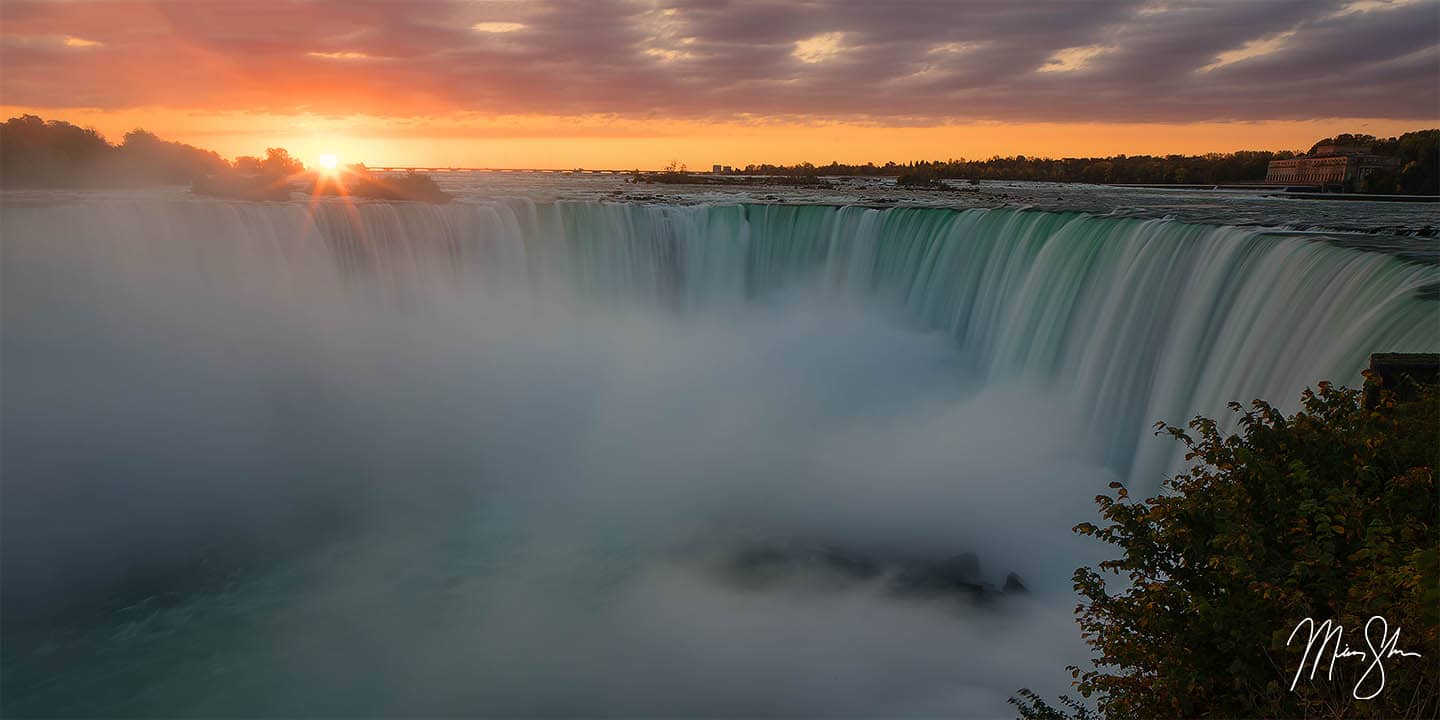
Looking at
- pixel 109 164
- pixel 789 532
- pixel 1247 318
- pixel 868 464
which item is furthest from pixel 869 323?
pixel 109 164

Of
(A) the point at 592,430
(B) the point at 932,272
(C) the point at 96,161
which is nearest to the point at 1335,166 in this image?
(B) the point at 932,272

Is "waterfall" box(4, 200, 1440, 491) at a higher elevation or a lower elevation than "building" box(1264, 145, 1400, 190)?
lower

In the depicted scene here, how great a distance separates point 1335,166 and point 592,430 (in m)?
38.0

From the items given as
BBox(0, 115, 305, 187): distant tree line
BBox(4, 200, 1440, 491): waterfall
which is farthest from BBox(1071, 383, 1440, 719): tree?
BBox(0, 115, 305, 187): distant tree line

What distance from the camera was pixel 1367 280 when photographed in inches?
470

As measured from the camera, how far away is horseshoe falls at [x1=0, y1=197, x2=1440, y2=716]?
41.6 feet

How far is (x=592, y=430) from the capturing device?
78.4ft

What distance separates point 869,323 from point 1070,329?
9672 mm

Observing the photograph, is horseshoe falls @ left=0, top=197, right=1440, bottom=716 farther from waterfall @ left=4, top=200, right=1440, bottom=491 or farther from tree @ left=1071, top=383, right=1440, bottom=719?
tree @ left=1071, top=383, right=1440, bottom=719

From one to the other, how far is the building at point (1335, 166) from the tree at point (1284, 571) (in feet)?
128

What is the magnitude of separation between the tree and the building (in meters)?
39.1

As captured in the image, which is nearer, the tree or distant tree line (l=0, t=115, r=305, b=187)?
the tree

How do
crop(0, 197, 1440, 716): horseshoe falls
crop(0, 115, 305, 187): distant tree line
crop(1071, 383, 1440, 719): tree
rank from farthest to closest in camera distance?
crop(0, 115, 305, 187): distant tree line < crop(0, 197, 1440, 716): horseshoe falls < crop(1071, 383, 1440, 719): tree

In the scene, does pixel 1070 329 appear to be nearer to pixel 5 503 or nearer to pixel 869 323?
pixel 869 323
